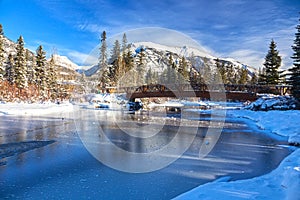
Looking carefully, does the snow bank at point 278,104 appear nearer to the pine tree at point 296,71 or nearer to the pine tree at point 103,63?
the pine tree at point 296,71

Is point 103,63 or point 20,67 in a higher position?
point 103,63

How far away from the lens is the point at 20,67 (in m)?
45.5

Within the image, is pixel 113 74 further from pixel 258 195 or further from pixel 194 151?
pixel 258 195

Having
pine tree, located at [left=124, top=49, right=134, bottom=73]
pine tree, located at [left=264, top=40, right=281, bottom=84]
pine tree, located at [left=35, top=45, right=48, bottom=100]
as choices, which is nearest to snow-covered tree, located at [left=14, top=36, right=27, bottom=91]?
pine tree, located at [left=35, top=45, right=48, bottom=100]

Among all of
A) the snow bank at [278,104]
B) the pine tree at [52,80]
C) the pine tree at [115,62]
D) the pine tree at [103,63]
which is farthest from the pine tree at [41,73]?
the snow bank at [278,104]

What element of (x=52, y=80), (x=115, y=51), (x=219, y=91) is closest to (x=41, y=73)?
(x=52, y=80)

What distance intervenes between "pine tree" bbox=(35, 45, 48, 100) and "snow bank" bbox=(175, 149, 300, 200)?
4776 centimetres

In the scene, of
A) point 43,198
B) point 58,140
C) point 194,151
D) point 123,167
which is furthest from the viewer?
point 58,140

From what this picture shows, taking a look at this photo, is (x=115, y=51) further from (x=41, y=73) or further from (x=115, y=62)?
(x=41, y=73)

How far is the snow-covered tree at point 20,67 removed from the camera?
44875 millimetres

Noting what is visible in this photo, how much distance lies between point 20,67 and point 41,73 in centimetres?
414

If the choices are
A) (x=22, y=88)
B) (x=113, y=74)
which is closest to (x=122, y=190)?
(x=22, y=88)

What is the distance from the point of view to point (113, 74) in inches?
2874

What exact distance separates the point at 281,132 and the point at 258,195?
1178 centimetres
